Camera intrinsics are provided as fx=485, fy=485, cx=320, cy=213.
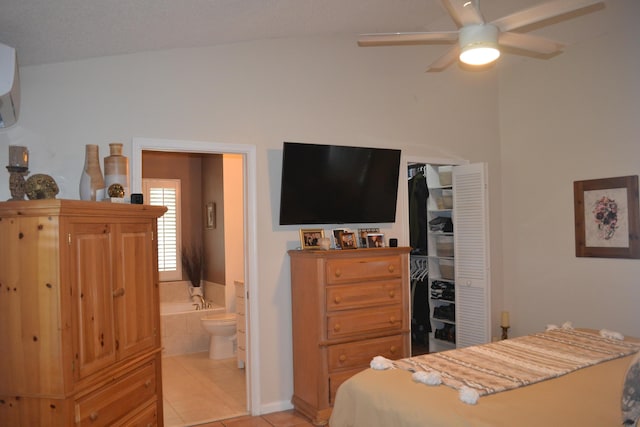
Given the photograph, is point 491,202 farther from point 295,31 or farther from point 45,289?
point 45,289

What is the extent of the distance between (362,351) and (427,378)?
1.61 metres

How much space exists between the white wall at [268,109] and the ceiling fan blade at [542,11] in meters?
1.92

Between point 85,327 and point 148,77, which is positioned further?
point 148,77

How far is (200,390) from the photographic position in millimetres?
4453

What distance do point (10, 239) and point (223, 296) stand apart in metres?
4.02

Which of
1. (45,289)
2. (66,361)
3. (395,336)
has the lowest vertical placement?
(395,336)

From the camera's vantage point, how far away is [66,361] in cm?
216

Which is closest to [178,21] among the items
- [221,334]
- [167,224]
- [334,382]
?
[334,382]

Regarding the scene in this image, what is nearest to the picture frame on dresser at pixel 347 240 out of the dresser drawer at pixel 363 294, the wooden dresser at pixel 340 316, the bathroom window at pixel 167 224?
the wooden dresser at pixel 340 316

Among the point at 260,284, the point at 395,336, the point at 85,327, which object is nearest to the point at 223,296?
the point at 260,284

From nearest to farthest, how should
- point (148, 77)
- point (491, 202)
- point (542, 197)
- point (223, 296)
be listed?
point (148, 77)
point (542, 197)
point (491, 202)
point (223, 296)

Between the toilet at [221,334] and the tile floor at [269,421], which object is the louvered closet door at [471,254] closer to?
the tile floor at [269,421]

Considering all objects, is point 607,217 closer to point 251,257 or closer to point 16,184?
point 251,257

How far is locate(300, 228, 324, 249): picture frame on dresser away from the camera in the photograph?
4.03 m
